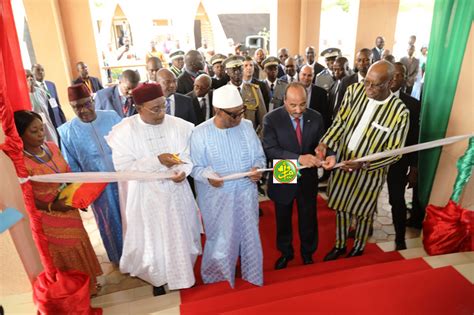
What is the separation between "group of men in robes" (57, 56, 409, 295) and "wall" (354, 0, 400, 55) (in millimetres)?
9599

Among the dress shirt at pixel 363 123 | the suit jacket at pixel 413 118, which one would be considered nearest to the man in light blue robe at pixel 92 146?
the dress shirt at pixel 363 123

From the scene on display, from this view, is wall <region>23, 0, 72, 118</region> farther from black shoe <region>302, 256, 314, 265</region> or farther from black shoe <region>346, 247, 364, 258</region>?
black shoe <region>346, 247, 364, 258</region>

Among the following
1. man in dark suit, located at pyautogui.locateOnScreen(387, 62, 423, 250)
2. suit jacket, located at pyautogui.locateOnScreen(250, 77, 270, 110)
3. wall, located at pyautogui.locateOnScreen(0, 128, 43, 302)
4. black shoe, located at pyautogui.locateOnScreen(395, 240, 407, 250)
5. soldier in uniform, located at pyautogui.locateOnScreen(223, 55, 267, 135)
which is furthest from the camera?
suit jacket, located at pyautogui.locateOnScreen(250, 77, 270, 110)

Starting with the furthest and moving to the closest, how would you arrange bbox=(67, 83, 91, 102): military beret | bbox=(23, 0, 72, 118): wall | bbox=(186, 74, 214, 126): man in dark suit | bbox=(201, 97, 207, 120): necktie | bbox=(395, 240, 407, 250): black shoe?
1. bbox=(23, 0, 72, 118): wall
2. bbox=(201, 97, 207, 120): necktie
3. bbox=(186, 74, 214, 126): man in dark suit
4. bbox=(395, 240, 407, 250): black shoe
5. bbox=(67, 83, 91, 102): military beret

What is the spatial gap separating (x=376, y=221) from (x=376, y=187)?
1.49 m

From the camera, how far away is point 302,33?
12.2m

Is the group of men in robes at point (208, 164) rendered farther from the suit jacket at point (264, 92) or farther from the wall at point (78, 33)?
the wall at point (78, 33)

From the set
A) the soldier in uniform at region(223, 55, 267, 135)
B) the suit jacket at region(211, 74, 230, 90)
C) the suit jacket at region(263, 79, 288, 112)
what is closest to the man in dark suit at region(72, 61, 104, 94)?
the suit jacket at region(211, 74, 230, 90)

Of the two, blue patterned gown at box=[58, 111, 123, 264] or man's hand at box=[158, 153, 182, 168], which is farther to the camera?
blue patterned gown at box=[58, 111, 123, 264]

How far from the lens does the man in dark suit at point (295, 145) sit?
2.85 m

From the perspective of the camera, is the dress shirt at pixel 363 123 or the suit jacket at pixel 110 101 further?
the suit jacket at pixel 110 101

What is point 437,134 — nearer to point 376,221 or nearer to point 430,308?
point 376,221

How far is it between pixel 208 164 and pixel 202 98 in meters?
2.02

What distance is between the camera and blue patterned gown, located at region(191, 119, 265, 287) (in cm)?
278
